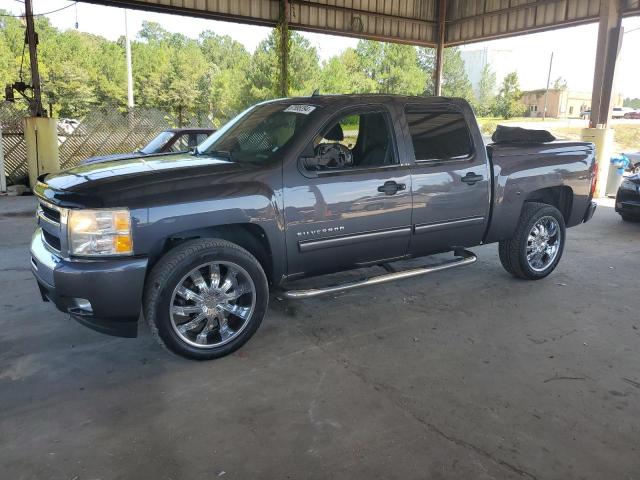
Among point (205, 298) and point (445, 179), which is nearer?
point (205, 298)

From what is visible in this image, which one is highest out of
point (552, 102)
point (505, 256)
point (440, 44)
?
point (552, 102)

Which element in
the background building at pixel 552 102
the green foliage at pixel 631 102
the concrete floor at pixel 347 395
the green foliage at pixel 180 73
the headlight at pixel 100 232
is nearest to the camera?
the concrete floor at pixel 347 395

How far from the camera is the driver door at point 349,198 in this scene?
3959 mm

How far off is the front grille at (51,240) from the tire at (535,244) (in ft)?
13.8

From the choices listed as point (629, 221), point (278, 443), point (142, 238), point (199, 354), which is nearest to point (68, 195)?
point (142, 238)

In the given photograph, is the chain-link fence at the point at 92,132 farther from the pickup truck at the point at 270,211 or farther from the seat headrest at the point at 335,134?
the seat headrest at the point at 335,134

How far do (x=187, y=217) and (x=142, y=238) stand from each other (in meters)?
0.32

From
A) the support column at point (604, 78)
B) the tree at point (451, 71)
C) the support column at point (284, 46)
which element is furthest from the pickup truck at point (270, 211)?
the tree at point (451, 71)

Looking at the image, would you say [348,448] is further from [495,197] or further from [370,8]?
[370,8]

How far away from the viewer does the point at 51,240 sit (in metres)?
3.65

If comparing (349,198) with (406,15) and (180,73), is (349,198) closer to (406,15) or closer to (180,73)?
(406,15)

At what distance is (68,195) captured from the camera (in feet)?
11.2

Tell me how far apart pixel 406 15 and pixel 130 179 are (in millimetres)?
13674

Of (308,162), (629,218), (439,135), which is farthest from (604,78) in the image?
(308,162)
